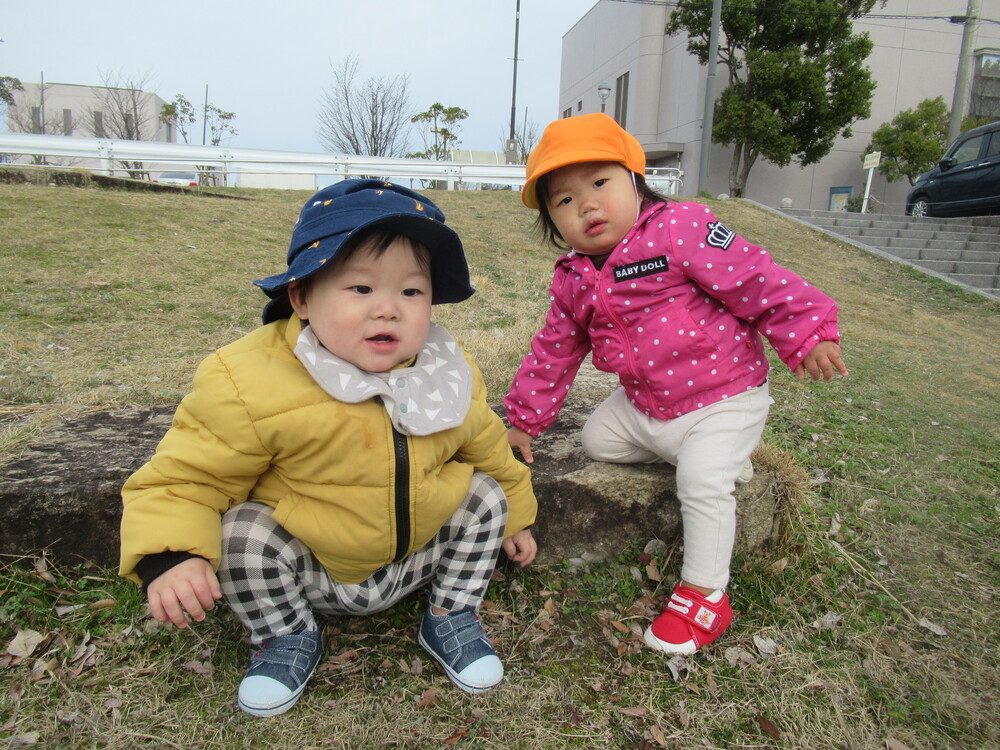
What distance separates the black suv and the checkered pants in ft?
43.8

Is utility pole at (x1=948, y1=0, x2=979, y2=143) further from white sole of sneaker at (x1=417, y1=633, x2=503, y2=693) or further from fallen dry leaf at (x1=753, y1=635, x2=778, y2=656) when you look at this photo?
white sole of sneaker at (x1=417, y1=633, x2=503, y2=693)

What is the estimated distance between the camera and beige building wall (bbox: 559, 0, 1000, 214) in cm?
2238

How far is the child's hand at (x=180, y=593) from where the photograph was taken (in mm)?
1335

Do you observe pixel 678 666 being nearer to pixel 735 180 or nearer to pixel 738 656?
pixel 738 656

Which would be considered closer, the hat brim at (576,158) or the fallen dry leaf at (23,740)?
the fallen dry leaf at (23,740)

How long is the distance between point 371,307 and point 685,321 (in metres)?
0.93

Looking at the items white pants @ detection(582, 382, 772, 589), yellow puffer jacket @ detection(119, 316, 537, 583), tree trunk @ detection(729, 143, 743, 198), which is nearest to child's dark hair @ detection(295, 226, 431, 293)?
yellow puffer jacket @ detection(119, 316, 537, 583)

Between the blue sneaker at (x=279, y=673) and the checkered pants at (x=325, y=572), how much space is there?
1.2 inches

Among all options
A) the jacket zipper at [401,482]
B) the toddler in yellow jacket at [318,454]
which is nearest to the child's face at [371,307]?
→ the toddler in yellow jacket at [318,454]

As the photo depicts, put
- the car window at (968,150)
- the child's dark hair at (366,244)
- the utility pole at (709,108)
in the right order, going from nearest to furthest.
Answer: the child's dark hair at (366,244) < the car window at (968,150) < the utility pole at (709,108)

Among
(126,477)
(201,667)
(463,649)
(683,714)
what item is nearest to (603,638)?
(683,714)

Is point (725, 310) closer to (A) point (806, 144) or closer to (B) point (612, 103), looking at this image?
(A) point (806, 144)

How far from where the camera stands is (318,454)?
146 cm

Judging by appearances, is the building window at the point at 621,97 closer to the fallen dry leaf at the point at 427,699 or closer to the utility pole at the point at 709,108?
the utility pole at the point at 709,108
